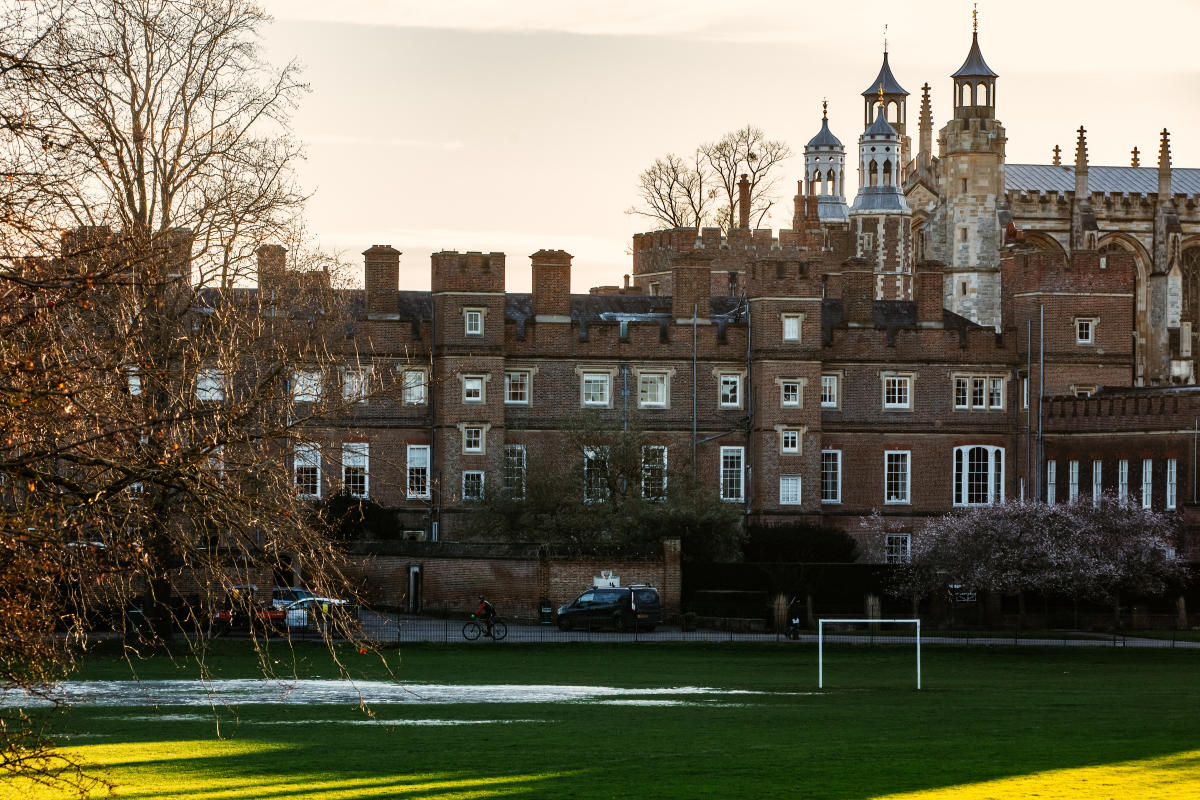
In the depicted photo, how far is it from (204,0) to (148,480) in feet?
86.7

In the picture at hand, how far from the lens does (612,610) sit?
44.2 meters

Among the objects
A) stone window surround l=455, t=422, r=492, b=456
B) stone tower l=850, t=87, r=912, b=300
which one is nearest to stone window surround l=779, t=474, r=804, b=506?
stone window surround l=455, t=422, r=492, b=456

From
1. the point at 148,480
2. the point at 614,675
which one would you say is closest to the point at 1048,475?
the point at 614,675

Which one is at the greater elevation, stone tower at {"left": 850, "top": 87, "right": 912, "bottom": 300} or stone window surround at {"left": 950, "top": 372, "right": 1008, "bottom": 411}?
stone tower at {"left": 850, "top": 87, "right": 912, "bottom": 300}

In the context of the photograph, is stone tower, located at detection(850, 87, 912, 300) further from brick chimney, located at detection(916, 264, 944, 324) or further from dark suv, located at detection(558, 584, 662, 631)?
dark suv, located at detection(558, 584, 662, 631)

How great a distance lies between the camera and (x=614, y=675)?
33.1 metres

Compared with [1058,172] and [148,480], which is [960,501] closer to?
[1058,172]

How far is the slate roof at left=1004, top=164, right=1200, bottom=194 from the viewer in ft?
279

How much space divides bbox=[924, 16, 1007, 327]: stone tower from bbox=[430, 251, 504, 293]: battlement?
83.4ft

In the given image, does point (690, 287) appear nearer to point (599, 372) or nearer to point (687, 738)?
point (599, 372)

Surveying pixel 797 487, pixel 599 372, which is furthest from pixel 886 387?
pixel 599 372

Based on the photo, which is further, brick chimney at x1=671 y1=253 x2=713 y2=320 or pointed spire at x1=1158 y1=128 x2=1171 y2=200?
pointed spire at x1=1158 y1=128 x2=1171 y2=200

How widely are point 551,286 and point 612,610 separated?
626 inches

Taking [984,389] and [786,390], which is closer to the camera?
[786,390]
